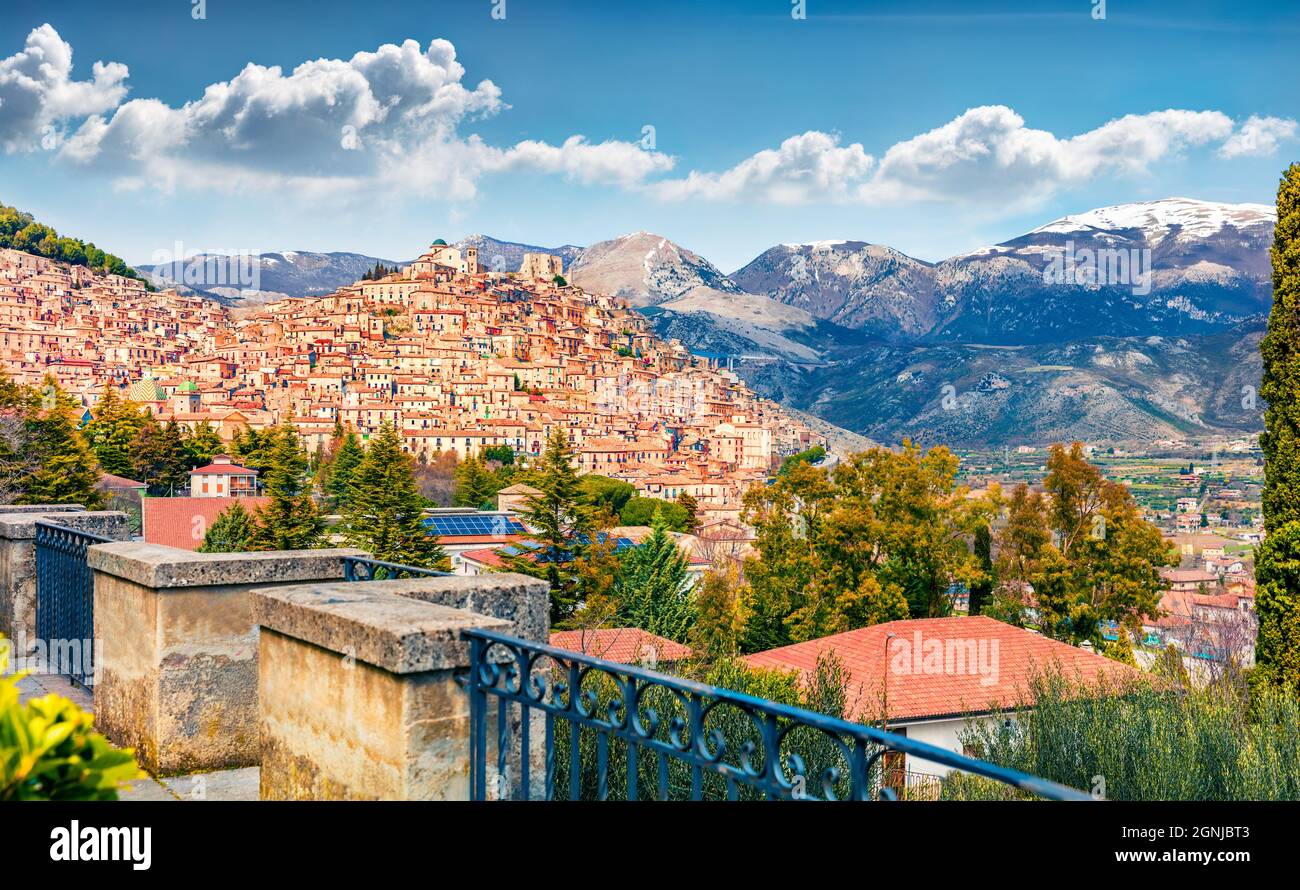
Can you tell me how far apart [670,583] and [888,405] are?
14636cm

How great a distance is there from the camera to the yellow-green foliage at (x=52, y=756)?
1.66 m

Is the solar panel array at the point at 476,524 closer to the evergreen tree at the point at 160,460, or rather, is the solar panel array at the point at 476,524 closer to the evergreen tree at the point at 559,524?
the evergreen tree at the point at 559,524

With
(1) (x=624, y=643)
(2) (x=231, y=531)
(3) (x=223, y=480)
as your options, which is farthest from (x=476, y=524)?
(1) (x=624, y=643)

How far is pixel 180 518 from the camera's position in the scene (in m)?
54.7

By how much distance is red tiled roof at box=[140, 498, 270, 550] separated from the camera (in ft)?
172

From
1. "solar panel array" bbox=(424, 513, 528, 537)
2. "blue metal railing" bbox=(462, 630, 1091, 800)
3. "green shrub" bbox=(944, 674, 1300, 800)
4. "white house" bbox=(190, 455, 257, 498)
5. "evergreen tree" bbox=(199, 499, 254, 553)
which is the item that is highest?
"blue metal railing" bbox=(462, 630, 1091, 800)

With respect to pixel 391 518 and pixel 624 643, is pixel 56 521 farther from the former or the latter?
pixel 391 518

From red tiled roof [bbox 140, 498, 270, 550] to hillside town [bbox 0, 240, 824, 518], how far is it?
5045 centimetres

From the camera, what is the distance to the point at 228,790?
12.6 feet

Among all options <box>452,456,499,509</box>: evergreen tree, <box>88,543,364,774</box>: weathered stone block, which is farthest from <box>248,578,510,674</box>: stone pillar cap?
<box>452,456,499,509</box>: evergreen tree

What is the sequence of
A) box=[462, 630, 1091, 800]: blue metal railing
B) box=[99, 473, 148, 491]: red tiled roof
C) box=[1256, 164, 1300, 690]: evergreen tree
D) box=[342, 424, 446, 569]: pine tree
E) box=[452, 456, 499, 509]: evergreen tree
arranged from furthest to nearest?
box=[452, 456, 499, 509]: evergreen tree
box=[99, 473, 148, 491]: red tiled roof
box=[342, 424, 446, 569]: pine tree
box=[1256, 164, 1300, 690]: evergreen tree
box=[462, 630, 1091, 800]: blue metal railing

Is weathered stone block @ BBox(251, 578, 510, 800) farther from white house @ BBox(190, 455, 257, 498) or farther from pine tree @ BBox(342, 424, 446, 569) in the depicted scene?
white house @ BBox(190, 455, 257, 498)

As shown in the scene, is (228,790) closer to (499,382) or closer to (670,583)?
(670,583)
